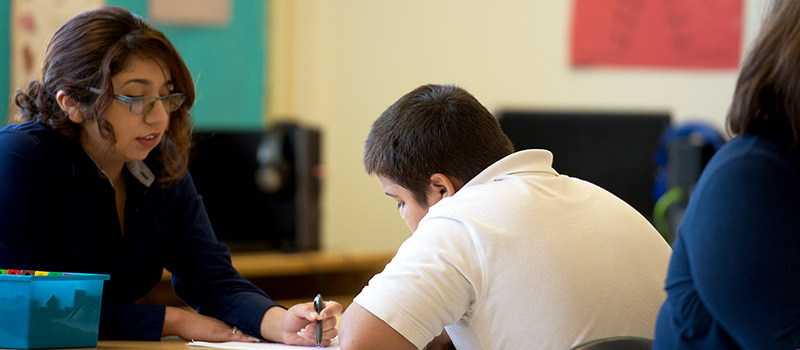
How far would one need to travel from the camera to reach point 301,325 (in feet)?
5.20

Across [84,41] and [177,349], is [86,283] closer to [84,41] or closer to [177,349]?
[177,349]

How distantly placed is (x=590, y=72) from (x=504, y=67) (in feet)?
1.25

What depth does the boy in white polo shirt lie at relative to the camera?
3.90 feet

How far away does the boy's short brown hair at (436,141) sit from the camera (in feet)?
4.48

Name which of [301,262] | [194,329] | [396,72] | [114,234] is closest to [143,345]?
Answer: [194,329]

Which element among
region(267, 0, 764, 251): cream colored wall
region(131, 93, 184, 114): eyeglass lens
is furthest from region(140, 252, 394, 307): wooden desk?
region(131, 93, 184, 114): eyeglass lens

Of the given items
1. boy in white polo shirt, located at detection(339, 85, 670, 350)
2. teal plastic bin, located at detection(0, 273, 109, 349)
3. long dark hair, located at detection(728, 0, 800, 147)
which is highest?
long dark hair, located at detection(728, 0, 800, 147)

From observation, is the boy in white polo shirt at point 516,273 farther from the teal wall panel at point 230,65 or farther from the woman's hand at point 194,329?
the teal wall panel at point 230,65

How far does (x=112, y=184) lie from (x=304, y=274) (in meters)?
1.90

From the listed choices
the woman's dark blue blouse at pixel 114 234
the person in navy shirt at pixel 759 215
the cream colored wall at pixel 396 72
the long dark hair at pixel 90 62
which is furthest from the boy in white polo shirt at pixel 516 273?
the cream colored wall at pixel 396 72

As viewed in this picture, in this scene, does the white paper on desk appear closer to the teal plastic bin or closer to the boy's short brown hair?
the teal plastic bin

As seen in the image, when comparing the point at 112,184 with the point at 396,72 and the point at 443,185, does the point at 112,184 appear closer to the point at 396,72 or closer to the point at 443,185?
the point at 443,185

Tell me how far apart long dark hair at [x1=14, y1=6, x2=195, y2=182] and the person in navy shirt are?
1085 mm

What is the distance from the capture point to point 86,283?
4.59ft
